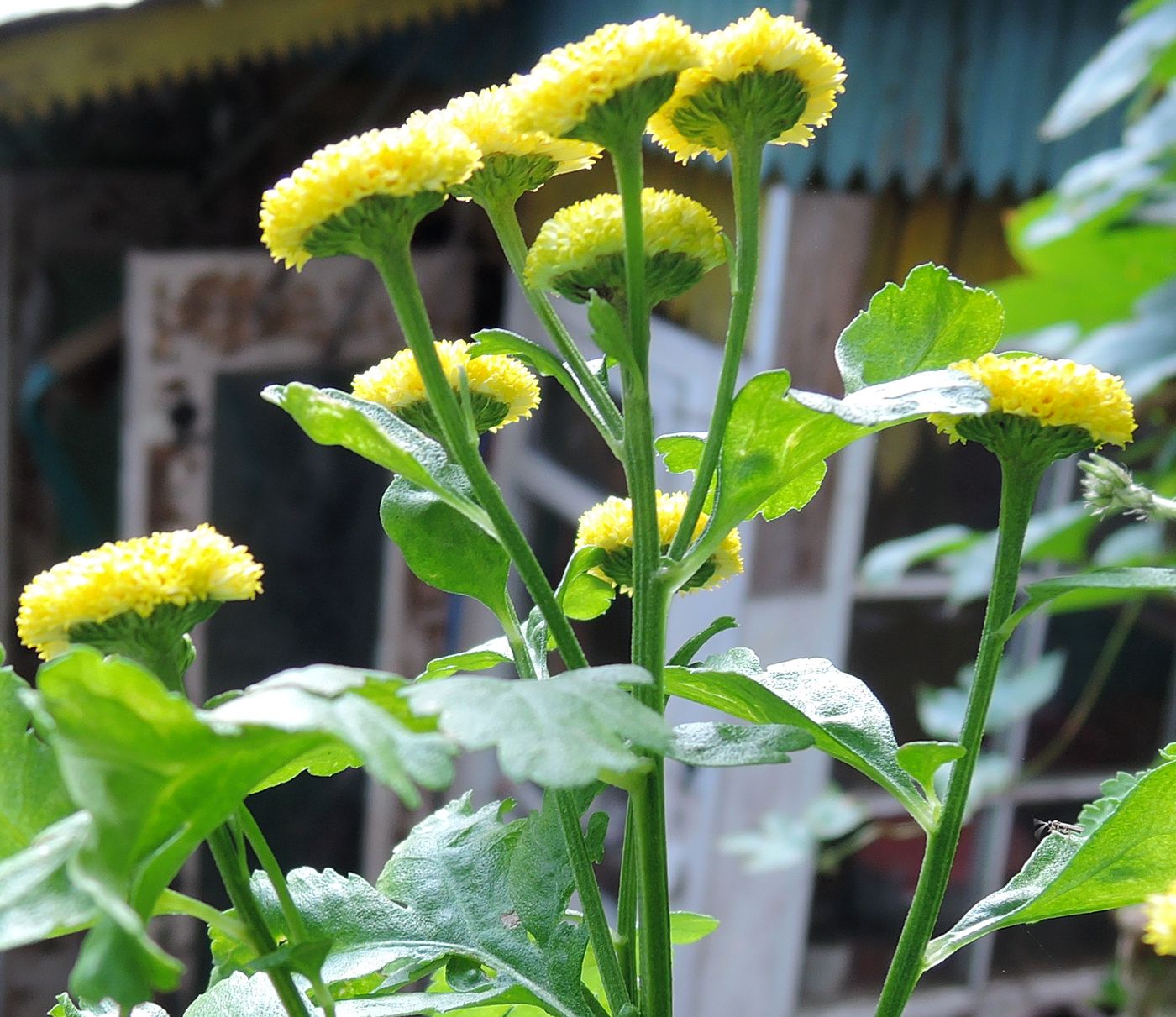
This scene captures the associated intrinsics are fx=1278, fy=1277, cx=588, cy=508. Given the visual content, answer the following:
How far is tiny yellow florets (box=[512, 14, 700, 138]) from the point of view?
Result: 0.23m

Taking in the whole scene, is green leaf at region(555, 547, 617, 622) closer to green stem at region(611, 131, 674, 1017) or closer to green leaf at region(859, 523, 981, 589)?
green stem at region(611, 131, 674, 1017)

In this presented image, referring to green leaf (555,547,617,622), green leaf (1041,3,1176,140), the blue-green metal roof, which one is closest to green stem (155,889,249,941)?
green leaf (555,547,617,622)

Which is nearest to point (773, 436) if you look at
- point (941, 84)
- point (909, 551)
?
point (909, 551)

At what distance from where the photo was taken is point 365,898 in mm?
275

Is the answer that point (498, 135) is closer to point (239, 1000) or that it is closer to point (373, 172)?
point (373, 172)

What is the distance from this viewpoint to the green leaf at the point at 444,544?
287 mm

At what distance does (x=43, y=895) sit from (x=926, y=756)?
165 millimetres

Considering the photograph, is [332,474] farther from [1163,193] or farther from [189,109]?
[1163,193]

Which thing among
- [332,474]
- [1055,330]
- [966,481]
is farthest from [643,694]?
[332,474]

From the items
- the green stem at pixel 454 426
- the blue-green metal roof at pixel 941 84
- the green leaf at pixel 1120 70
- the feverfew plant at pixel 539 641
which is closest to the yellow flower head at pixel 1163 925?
the feverfew plant at pixel 539 641

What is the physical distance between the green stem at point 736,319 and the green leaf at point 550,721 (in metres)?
0.05

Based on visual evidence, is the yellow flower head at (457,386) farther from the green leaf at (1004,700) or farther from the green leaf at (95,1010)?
the green leaf at (1004,700)

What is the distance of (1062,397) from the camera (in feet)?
0.85

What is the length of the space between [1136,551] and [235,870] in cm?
110
